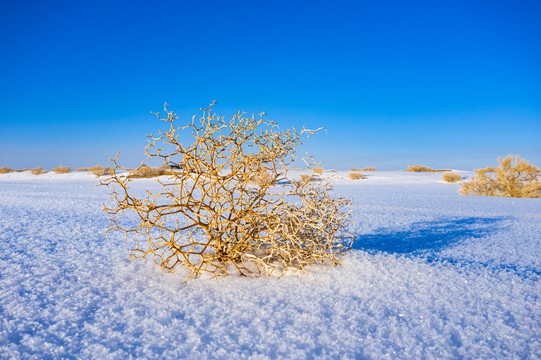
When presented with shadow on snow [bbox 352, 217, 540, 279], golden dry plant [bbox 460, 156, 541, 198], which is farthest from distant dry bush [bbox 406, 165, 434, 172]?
shadow on snow [bbox 352, 217, 540, 279]

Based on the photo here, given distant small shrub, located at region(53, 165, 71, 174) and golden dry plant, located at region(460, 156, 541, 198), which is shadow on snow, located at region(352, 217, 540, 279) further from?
distant small shrub, located at region(53, 165, 71, 174)

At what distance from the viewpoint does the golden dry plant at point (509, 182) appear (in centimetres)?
869

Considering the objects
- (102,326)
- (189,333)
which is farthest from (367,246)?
(102,326)

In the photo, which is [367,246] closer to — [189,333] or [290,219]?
[290,219]

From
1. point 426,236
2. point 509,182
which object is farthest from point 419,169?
point 426,236

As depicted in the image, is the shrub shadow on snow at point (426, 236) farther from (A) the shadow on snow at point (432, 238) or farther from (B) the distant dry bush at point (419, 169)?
(B) the distant dry bush at point (419, 169)

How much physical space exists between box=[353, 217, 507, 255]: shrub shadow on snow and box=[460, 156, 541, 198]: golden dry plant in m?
5.53

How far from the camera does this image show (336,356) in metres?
1.19

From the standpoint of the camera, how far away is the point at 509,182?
353 inches

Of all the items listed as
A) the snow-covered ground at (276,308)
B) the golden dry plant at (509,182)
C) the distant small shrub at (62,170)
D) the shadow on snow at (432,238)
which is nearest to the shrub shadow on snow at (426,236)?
the shadow on snow at (432,238)

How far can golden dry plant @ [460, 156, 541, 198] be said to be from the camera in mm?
8688

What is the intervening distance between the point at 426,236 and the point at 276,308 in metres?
2.38

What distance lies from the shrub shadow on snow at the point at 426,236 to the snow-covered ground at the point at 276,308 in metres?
0.15

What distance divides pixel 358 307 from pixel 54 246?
2.45 metres
